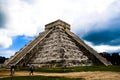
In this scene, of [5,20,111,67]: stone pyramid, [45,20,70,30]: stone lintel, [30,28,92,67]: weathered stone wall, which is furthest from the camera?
[45,20,70,30]: stone lintel

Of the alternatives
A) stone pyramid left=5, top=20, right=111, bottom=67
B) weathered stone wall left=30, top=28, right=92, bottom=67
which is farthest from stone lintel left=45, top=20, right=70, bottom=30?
weathered stone wall left=30, top=28, right=92, bottom=67

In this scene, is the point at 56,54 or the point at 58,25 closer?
the point at 56,54

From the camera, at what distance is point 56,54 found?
134 feet

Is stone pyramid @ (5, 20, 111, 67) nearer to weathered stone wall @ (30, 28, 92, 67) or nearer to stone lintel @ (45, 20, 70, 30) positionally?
weathered stone wall @ (30, 28, 92, 67)

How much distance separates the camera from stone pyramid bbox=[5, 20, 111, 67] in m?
40.0

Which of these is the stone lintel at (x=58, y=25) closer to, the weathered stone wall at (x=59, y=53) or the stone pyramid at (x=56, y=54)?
the stone pyramid at (x=56, y=54)

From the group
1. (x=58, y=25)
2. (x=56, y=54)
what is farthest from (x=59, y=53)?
(x=58, y=25)

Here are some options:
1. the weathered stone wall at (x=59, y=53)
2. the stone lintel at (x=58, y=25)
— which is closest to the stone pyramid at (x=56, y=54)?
the weathered stone wall at (x=59, y=53)

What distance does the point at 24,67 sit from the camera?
4047 centimetres

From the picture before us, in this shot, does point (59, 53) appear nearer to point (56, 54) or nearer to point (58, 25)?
point (56, 54)

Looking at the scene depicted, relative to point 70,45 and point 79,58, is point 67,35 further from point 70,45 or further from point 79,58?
point 79,58

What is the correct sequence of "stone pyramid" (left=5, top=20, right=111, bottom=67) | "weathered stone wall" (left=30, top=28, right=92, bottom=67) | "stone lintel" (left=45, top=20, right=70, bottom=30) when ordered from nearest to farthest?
"weathered stone wall" (left=30, top=28, right=92, bottom=67) < "stone pyramid" (left=5, top=20, right=111, bottom=67) < "stone lintel" (left=45, top=20, right=70, bottom=30)

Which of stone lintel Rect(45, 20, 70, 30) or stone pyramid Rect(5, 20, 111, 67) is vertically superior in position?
stone lintel Rect(45, 20, 70, 30)

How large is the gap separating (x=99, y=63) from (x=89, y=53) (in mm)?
2795
